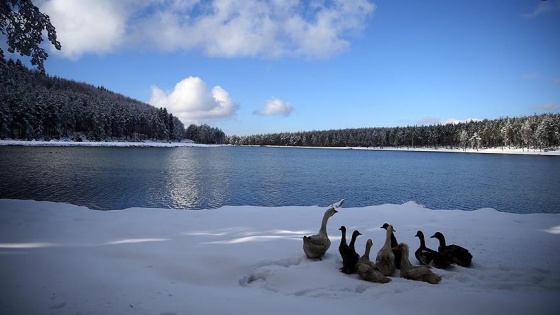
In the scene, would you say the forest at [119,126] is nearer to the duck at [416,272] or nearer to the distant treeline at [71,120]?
the distant treeline at [71,120]

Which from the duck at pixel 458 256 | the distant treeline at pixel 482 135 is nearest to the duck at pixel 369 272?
the duck at pixel 458 256

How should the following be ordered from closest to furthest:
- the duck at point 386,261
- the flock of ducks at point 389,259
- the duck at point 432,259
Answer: the flock of ducks at point 389,259, the duck at point 386,261, the duck at point 432,259

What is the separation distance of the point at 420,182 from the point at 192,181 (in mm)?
29891

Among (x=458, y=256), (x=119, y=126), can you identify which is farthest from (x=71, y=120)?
(x=458, y=256)

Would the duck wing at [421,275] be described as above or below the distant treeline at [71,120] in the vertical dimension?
below

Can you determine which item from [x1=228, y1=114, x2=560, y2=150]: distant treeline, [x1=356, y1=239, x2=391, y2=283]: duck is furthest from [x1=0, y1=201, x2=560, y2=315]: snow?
[x1=228, y1=114, x2=560, y2=150]: distant treeline

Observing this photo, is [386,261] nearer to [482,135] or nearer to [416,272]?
[416,272]

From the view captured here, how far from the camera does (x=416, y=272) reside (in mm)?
6820

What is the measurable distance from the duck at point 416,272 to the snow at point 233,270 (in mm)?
275

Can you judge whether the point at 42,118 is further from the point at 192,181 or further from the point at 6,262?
the point at 6,262

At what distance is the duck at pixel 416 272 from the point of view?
6602mm

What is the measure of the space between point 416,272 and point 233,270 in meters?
4.41

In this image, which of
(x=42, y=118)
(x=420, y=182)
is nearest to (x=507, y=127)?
(x=420, y=182)

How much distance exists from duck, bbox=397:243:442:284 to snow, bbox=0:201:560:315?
275 mm
